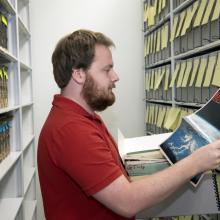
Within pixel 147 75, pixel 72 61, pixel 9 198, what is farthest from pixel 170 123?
pixel 72 61

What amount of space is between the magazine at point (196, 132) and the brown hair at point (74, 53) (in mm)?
358

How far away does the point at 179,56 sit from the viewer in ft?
7.42

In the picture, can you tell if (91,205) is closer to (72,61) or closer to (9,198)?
(72,61)

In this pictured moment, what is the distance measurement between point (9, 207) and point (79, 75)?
1.29m

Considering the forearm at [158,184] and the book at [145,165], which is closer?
the forearm at [158,184]

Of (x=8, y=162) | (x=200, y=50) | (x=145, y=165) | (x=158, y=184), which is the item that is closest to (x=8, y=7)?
(x=8, y=162)

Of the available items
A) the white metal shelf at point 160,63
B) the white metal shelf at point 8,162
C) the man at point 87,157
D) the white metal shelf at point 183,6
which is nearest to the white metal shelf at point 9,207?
the white metal shelf at point 8,162

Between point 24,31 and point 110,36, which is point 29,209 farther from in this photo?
point 110,36

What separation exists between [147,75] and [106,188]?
2.33m

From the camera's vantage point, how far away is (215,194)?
3.47ft

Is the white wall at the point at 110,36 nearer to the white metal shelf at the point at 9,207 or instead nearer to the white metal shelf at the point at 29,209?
the white metal shelf at the point at 29,209

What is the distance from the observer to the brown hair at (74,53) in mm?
1107

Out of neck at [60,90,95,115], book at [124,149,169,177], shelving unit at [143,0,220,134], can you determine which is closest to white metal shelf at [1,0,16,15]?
shelving unit at [143,0,220,134]

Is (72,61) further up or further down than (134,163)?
further up
